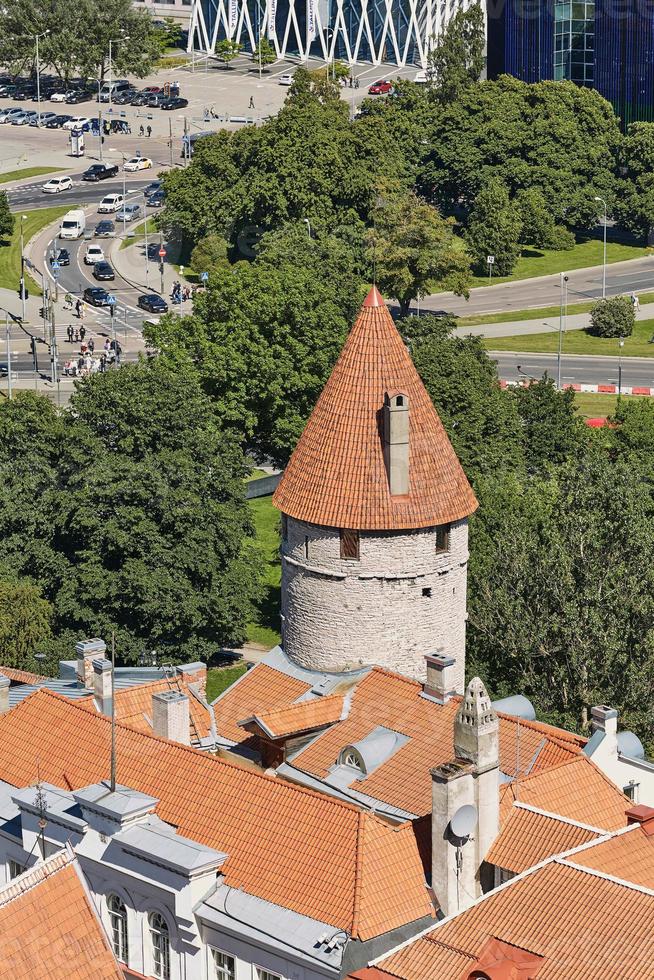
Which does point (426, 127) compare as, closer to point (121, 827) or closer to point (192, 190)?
point (192, 190)

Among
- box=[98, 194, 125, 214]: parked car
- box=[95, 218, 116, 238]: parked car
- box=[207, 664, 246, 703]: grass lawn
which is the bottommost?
box=[207, 664, 246, 703]: grass lawn

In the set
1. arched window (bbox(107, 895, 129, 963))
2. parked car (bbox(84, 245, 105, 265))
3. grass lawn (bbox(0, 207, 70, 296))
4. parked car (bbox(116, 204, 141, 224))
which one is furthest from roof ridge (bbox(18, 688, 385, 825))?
parked car (bbox(116, 204, 141, 224))

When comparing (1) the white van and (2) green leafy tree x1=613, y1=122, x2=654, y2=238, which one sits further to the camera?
(1) the white van

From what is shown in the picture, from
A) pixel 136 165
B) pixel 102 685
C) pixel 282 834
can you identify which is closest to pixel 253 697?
pixel 102 685

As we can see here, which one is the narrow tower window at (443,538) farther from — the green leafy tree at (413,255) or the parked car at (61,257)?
the parked car at (61,257)

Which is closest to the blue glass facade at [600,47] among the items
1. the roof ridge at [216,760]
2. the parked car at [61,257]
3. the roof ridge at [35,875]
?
the parked car at [61,257]

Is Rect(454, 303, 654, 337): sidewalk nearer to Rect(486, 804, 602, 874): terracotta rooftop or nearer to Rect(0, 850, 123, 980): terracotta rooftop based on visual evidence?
Rect(486, 804, 602, 874): terracotta rooftop

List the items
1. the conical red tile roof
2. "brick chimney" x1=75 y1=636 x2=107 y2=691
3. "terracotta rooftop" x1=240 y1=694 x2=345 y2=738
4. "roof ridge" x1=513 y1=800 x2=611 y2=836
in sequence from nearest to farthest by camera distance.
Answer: "roof ridge" x1=513 y1=800 x2=611 y2=836
"terracotta rooftop" x1=240 y1=694 x2=345 y2=738
the conical red tile roof
"brick chimney" x1=75 y1=636 x2=107 y2=691
